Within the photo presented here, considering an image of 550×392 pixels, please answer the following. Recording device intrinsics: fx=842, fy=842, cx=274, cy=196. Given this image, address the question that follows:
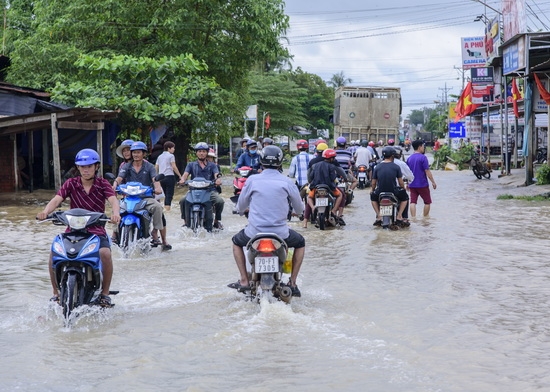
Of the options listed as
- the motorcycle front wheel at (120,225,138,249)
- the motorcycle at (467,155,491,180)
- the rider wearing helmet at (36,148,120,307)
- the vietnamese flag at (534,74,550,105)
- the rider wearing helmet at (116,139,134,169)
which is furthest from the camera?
the motorcycle at (467,155,491,180)

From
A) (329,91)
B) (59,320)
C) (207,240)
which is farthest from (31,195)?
(329,91)

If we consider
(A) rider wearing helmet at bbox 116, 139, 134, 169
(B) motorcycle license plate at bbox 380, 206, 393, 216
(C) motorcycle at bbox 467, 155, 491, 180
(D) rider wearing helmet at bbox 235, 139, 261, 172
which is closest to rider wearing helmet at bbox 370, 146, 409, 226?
(B) motorcycle license plate at bbox 380, 206, 393, 216

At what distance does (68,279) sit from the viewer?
7301 mm

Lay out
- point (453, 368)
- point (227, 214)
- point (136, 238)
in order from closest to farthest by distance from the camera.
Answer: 1. point (453, 368)
2. point (136, 238)
3. point (227, 214)

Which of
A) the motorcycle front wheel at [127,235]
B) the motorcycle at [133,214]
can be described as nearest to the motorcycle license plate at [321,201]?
the motorcycle at [133,214]

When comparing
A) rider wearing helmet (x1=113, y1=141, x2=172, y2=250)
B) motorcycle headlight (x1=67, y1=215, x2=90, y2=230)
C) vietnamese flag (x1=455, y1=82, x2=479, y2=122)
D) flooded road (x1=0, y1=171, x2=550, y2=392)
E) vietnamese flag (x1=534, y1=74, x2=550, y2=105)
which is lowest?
flooded road (x1=0, y1=171, x2=550, y2=392)

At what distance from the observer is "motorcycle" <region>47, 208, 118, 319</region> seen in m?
7.24

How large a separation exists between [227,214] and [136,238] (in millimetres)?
7862

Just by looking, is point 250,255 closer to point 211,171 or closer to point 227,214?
point 211,171

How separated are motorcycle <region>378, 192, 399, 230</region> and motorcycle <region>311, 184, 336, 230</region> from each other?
3.01 ft

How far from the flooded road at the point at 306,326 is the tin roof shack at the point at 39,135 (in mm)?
8039

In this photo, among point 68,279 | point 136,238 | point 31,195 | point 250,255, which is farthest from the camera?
point 31,195

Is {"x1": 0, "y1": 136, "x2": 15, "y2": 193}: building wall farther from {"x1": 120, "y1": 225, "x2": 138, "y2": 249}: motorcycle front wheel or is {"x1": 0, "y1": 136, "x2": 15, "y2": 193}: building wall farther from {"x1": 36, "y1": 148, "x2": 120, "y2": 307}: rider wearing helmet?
{"x1": 36, "y1": 148, "x2": 120, "y2": 307}: rider wearing helmet

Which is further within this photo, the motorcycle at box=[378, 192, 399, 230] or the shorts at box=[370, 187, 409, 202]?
the shorts at box=[370, 187, 409, 202]
